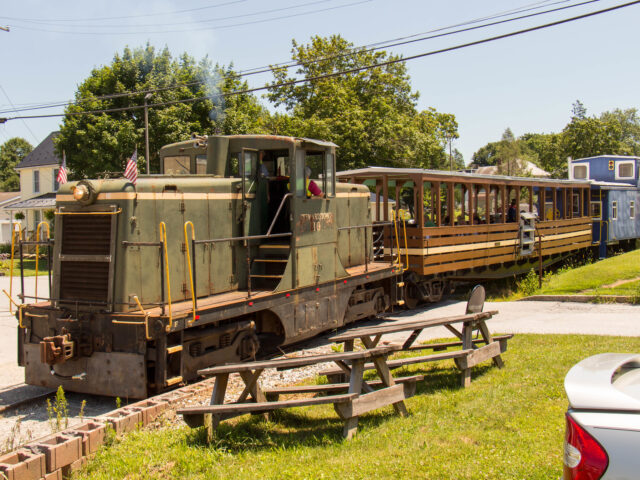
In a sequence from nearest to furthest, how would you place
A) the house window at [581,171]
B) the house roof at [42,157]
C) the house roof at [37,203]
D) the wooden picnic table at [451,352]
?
the wooden picnic table at [451,352]
the house window at [581,171]
the house roof at [37,203]
the house roof at [42,157]

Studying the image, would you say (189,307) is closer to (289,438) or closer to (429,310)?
(289,438)

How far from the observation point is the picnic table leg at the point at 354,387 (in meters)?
5.43

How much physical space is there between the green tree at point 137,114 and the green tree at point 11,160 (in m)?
52.6

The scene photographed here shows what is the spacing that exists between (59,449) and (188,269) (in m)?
3.58

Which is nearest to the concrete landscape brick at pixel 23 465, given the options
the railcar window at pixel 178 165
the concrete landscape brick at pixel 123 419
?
the concrete landscape brick at pixel 123 419

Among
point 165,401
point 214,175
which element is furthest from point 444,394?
point 214,175

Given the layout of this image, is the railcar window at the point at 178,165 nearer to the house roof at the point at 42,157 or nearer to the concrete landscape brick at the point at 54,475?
the concrete landscape brick at the point at 54,475

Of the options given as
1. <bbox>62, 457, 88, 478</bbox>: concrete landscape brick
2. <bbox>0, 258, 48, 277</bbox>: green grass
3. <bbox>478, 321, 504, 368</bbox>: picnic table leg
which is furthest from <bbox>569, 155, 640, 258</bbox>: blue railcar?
<bbox>0, 258, 48, 277</bbox>: green grass

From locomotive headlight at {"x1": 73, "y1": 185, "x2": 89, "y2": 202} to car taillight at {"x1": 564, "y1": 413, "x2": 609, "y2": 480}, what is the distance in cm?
650

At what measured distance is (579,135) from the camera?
52562mm

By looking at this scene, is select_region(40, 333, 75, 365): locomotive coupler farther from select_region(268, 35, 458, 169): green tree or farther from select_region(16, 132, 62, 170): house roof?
select_region(16, 132, 62, 170): house roof

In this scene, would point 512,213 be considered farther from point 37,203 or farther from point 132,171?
point 37,203

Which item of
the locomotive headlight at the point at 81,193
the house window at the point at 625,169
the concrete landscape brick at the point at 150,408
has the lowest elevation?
the concrete landscape brick at the point at 150,408

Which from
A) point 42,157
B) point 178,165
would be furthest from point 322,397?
point 42,157
